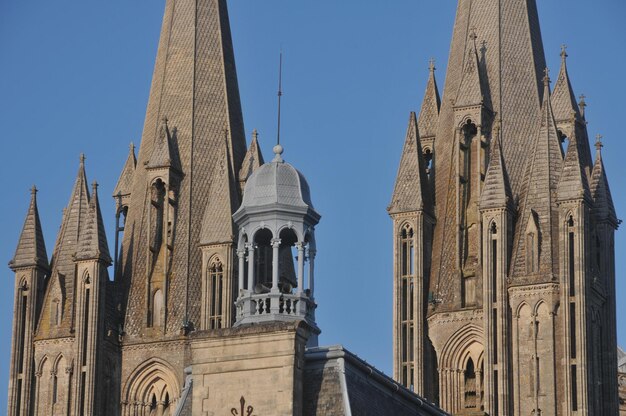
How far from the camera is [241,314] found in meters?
45.4

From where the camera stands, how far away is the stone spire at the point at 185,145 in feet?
260

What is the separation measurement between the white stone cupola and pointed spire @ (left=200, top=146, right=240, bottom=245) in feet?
105

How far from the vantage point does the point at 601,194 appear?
7662cm

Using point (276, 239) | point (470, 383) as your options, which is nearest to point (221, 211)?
point (470, 383)

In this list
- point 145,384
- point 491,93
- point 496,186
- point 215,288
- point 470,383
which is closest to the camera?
point 470,383

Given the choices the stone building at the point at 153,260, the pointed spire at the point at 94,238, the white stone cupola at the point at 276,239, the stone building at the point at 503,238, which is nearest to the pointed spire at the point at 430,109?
the stone building at the point at 503,238

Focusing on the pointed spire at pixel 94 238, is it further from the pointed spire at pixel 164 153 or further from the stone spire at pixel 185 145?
the pointed spire at pixel 164 153

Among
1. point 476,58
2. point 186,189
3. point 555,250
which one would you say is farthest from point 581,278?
point 186,189

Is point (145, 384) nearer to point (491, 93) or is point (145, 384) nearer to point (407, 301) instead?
point (407, 301)

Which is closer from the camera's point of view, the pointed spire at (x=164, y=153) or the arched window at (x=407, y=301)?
the arched window at (x=407, y=301)

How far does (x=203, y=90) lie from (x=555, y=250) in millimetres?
14367

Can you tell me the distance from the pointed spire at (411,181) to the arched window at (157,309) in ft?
24.8

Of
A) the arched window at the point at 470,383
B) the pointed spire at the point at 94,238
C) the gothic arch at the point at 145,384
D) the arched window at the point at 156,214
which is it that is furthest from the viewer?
the arched window at the point at 156,214

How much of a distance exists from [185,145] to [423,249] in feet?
30.3
